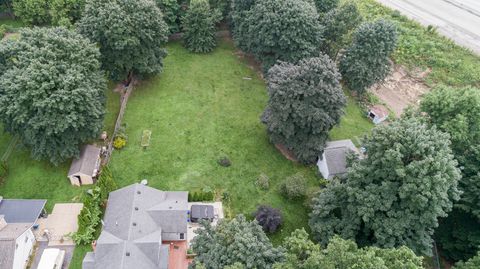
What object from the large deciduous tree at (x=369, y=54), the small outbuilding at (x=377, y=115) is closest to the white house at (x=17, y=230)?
the large deciduous tree at (x=369, y=54)

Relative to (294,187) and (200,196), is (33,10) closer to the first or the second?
(200,196)

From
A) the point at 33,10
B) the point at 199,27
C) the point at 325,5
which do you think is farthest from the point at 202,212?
the point at 33,10

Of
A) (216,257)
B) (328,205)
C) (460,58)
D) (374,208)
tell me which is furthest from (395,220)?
(460,58)

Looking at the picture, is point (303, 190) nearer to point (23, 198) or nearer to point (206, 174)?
point (206, 174)

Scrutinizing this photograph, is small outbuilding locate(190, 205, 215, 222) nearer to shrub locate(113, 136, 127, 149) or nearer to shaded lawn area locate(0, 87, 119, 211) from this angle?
shaded lawn area locate(0, 87, 119, 211)

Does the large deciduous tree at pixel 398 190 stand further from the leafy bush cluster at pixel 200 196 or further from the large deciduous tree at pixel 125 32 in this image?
the large deciduous tree at pixel 125 32

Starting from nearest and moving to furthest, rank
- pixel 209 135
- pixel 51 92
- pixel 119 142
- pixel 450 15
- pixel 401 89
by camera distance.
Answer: pixel 51 92, pixel 119 142, pixel 209 135, pixel 401 89, pixel 450 15

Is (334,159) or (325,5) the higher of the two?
(325,5)
